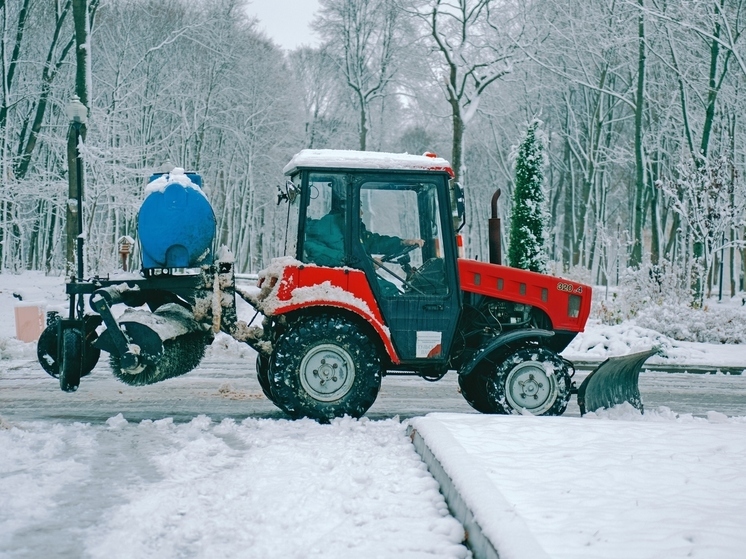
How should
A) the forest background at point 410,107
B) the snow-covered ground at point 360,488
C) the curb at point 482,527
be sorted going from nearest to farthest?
the curb at point 482,527 < the snow-covered ground at point 360,488 < the forest background at point 410,107

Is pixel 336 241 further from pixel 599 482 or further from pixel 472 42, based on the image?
pixel 472 42

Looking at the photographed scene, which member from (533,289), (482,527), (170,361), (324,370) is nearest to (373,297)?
(324,370)

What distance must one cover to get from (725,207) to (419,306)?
16237 millimetres

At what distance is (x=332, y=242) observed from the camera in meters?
6.39

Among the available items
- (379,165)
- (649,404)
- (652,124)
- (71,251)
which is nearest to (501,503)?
(379,165)

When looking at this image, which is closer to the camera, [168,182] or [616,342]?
[168,182]

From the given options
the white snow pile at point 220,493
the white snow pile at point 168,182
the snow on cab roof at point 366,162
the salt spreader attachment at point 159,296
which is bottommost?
the white snow pile at point 220,493

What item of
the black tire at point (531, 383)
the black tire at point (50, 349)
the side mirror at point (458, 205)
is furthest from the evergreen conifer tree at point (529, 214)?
the black tire at point (50, 349)

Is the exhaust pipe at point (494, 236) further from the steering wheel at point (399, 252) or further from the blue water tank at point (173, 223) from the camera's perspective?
the blue water tank at point (173, 223)

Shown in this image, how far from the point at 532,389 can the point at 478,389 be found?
56 cm

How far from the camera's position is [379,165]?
6363mm

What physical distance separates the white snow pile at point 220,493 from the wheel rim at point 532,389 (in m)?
1.16

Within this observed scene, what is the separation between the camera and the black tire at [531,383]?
21.2ft

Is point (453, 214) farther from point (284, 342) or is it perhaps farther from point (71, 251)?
point (71, 251)
